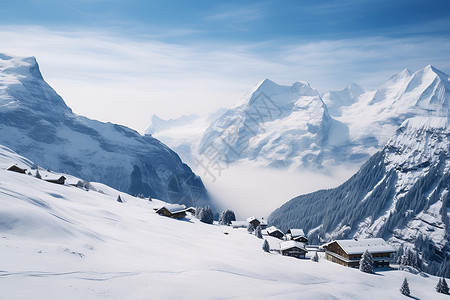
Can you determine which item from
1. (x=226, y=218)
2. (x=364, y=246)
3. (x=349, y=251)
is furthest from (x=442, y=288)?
(x=226, y=218)

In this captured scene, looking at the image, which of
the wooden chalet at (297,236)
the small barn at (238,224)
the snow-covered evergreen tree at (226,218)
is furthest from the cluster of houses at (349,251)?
the snow-covered evergreen tree at (226,218)

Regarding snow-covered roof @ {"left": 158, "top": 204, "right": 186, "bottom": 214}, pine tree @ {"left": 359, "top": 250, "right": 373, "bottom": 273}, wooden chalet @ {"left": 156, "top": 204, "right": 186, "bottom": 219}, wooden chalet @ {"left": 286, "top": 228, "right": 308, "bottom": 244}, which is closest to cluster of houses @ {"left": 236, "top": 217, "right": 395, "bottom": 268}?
pine tree @ {"left": 359, "top": 250, "right": 373, "bottom": 273}

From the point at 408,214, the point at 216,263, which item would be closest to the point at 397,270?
the point at 216,263

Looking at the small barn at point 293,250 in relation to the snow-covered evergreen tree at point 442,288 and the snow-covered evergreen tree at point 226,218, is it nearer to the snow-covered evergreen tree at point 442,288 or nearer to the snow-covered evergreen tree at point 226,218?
the snow-covered evergreen tree at point 442,288

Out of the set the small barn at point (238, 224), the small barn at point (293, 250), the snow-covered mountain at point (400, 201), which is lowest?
the small barn at point (293, 250)

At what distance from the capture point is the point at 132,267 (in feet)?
101

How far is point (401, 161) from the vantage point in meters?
160

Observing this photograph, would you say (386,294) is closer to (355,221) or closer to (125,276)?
(125,276)

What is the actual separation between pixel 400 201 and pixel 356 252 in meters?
91.0

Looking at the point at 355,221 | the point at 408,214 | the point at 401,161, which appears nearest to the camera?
the point at 408,214

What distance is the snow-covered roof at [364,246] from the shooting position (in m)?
68.1

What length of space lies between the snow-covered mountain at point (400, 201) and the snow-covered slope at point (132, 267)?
79185 millimetres

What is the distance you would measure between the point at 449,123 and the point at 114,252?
17044 cm

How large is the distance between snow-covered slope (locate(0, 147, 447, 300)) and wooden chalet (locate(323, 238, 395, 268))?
9.91 m
